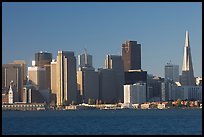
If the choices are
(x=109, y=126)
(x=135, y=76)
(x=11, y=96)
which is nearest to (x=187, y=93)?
(x=135, y=76)

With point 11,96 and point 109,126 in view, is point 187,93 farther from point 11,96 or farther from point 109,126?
point 109,126

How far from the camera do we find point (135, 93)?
135250mm

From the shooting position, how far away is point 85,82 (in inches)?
5379

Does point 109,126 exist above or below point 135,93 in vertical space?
below

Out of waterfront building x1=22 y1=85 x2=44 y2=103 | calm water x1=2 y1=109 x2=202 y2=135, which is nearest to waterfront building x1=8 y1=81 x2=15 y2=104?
waterfront building x1=22 y1=85 x2=44 y2=103

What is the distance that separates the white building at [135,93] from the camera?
5236 inches

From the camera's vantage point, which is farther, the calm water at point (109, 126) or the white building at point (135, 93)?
the white building at point (135, 93)

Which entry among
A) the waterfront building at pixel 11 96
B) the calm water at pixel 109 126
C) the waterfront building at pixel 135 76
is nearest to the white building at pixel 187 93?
the waterfront building at pixel 135 76

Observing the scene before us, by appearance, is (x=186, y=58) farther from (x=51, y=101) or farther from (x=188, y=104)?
(x=51, y=101)

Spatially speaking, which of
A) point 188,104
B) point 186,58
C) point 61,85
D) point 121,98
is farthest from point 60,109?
point 186,58

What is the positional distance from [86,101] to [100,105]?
5.58 meters

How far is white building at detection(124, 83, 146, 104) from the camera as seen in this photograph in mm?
133000

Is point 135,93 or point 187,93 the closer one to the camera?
point 135,93

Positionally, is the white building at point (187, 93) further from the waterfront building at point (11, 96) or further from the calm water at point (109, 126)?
the calm water at point (109, 126)
